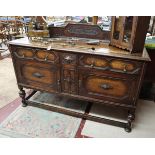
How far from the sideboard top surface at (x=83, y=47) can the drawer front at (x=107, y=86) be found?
213 millimetres

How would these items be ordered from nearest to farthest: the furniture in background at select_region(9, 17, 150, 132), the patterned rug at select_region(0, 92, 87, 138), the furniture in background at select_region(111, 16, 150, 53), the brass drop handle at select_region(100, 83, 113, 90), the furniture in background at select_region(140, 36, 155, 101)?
1. the furniture in background at select_region(111, 16, 150, 53)
2. the furniture in background at select_region(9, 17, 150, 132)
3. the brass drop handle at select_region(100, 83, 113, 90)
4. the patterned rug at select_region(0, 92, 87, 138)
5. the furniture in background at select_region(140, 36, 155, 101)

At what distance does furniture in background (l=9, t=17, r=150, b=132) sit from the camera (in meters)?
1.46

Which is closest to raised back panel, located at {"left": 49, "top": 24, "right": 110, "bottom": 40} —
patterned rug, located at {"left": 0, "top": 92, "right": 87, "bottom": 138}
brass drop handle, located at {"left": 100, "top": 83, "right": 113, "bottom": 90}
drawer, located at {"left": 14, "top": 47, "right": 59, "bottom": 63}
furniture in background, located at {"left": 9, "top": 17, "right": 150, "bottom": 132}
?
furniture in background, located at {"left": 9, "top": 17, "right": 150, "bottom": 132}

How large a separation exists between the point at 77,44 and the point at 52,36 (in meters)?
0.45

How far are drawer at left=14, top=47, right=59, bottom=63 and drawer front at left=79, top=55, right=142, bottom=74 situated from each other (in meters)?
0.30

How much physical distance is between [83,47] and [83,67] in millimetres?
205

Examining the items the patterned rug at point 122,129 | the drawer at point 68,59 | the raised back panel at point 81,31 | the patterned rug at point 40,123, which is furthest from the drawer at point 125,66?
the patterned rug at point 40,123

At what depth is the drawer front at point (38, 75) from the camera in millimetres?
1759

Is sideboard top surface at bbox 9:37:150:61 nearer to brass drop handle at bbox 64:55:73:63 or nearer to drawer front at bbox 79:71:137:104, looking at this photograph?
brass drop handle at bbox 64:55:73:63

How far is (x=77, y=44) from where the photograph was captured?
67.2 inches

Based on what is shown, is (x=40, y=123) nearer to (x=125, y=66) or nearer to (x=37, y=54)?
(x=37, y=54)

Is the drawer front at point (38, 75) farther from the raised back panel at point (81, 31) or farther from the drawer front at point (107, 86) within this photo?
the raised back panel at point (81, 31)

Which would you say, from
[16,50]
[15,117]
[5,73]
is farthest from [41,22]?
[5,73]
